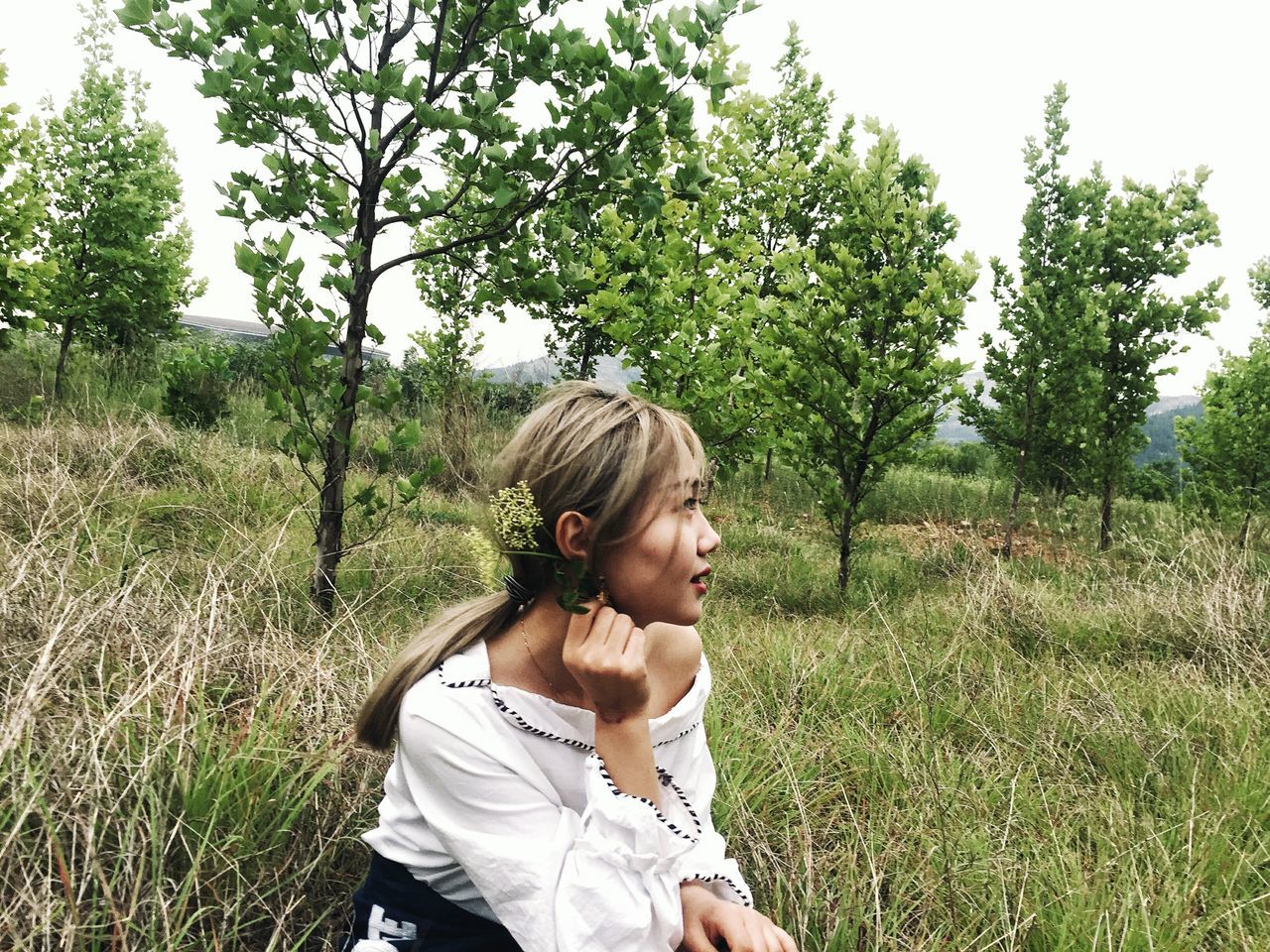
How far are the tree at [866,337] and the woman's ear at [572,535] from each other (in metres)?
4.46

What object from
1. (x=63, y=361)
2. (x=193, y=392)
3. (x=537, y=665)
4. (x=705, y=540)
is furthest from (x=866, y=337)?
(x=63, y=361)

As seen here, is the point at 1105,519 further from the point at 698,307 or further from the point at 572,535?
the point at 572,535

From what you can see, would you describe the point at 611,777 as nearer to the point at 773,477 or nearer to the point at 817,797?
the point at 817,797

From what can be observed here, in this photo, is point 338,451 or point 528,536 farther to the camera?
point 338,451

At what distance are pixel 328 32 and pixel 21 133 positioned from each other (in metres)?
7.90

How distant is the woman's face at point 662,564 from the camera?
1.53 m

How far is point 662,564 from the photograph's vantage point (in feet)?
5.01

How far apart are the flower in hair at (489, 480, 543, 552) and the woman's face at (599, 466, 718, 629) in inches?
6.2

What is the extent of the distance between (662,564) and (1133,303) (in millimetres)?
8518

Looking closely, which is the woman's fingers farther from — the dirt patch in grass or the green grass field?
the dirt patch in grass

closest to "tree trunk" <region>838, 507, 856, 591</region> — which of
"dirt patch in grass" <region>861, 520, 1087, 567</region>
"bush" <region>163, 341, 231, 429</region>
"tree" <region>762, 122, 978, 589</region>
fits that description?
"tree" <region>762, 122, 978, 589</region>

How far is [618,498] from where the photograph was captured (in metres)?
1.49

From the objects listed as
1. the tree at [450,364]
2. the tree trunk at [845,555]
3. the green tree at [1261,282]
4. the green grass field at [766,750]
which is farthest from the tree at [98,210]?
the green tree at [1261,282]

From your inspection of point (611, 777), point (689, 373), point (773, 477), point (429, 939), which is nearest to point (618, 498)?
point (611, 777)
